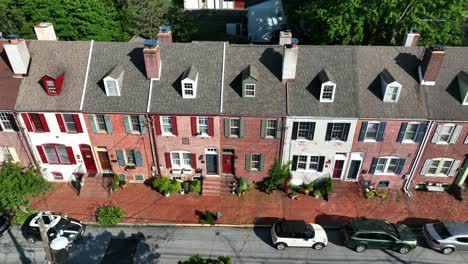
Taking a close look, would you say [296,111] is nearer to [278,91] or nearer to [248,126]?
[278,91]

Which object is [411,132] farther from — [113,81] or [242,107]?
[113,81]

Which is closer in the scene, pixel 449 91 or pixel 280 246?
pixel 280 246

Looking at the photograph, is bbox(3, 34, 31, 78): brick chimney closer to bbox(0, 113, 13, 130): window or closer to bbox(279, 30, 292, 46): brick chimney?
bbox(0, 113, 13, 130): window

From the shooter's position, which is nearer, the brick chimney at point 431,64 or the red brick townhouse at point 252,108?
the brick chimney at point 431,64

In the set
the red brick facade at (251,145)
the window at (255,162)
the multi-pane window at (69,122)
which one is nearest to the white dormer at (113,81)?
the multi-pane window at (69,122)

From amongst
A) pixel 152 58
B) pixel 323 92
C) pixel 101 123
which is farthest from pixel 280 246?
pixel 152 58

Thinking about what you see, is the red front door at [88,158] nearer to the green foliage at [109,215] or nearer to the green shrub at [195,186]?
the green foliage at [109,215]
